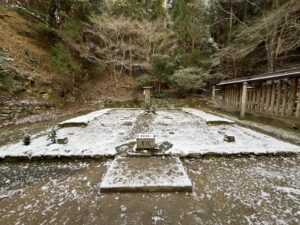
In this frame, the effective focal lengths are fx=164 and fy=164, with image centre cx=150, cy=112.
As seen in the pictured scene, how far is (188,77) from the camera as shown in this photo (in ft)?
35.6

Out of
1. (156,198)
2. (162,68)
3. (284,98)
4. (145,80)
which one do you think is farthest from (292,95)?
(145,80)

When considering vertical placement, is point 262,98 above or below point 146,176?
above

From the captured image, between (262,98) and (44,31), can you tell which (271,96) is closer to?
(262,98)

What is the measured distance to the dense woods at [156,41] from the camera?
953 centimetres

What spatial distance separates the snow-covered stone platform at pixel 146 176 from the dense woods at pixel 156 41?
7770mm

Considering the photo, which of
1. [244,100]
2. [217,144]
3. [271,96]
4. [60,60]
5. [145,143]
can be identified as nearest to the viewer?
[145,143]

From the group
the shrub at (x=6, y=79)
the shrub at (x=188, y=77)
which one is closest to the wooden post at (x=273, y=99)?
the shrub at (x=188, y=77)

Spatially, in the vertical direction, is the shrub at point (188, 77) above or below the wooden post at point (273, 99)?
above

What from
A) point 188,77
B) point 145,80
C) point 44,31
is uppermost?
point 44,31

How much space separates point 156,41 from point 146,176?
11.7 metres

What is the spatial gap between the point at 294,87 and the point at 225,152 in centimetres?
327

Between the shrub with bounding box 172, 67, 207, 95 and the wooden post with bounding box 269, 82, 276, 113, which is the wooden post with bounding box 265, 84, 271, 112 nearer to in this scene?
the wooden post with bounding box 269, 82, 276, 113

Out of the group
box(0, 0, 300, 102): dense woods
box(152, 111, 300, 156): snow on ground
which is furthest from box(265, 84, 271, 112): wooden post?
box(0, 0, 300, 102): dense woods

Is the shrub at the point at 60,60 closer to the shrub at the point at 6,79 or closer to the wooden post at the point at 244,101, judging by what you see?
the shrub at the point at 6,79
